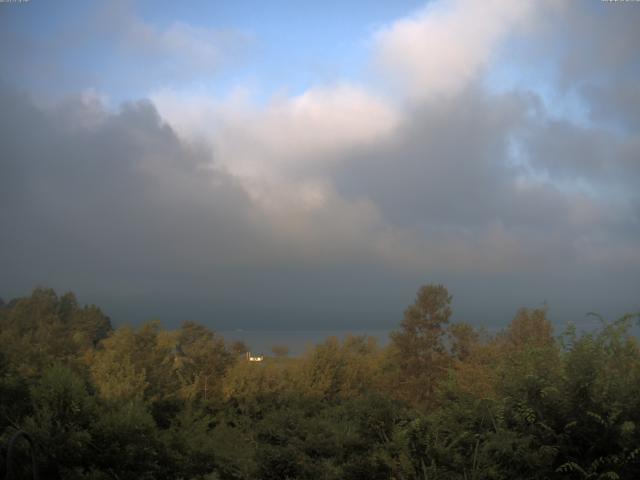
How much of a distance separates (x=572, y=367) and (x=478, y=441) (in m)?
1.06

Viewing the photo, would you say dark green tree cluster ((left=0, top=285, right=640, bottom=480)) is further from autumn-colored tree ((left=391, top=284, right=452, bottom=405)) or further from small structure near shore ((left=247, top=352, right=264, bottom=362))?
small structure near shore ((left=247, top=352, right=264, bottom=362))

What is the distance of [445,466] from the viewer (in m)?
4.91

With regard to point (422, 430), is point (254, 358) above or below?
below

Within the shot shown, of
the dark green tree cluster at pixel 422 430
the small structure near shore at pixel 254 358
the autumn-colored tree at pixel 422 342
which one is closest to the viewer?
the dark green tree cluster at pixel 422 430

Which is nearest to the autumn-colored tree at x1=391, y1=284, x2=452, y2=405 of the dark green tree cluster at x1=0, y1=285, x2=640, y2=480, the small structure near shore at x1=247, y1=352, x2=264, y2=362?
the small structure near shore at x1=247, y1=352, x2=264, y2=362

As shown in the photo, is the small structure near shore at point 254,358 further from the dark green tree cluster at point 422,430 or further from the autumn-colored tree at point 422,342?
the dark green tree cluster at point 422,430

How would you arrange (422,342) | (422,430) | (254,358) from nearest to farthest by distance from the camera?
(422,430) → (422,342) → (254,358)

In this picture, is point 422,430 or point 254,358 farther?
point 254,358

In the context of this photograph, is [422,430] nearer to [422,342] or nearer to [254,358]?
[422,342]

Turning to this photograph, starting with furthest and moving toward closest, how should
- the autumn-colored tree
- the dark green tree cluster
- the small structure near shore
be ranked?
the small structure near shore < the autumn-colored tree < the dark green tree cluster

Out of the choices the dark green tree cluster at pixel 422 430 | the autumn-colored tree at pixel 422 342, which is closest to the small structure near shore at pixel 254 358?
the autumn-colored tree at pixel 422 342


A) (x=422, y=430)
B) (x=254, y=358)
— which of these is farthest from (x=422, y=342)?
(x=422, y=430)

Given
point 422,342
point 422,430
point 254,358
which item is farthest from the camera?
point 254,358

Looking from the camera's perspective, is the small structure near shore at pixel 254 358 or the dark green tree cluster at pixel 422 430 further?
the small structure near shore at pixel 254 358
